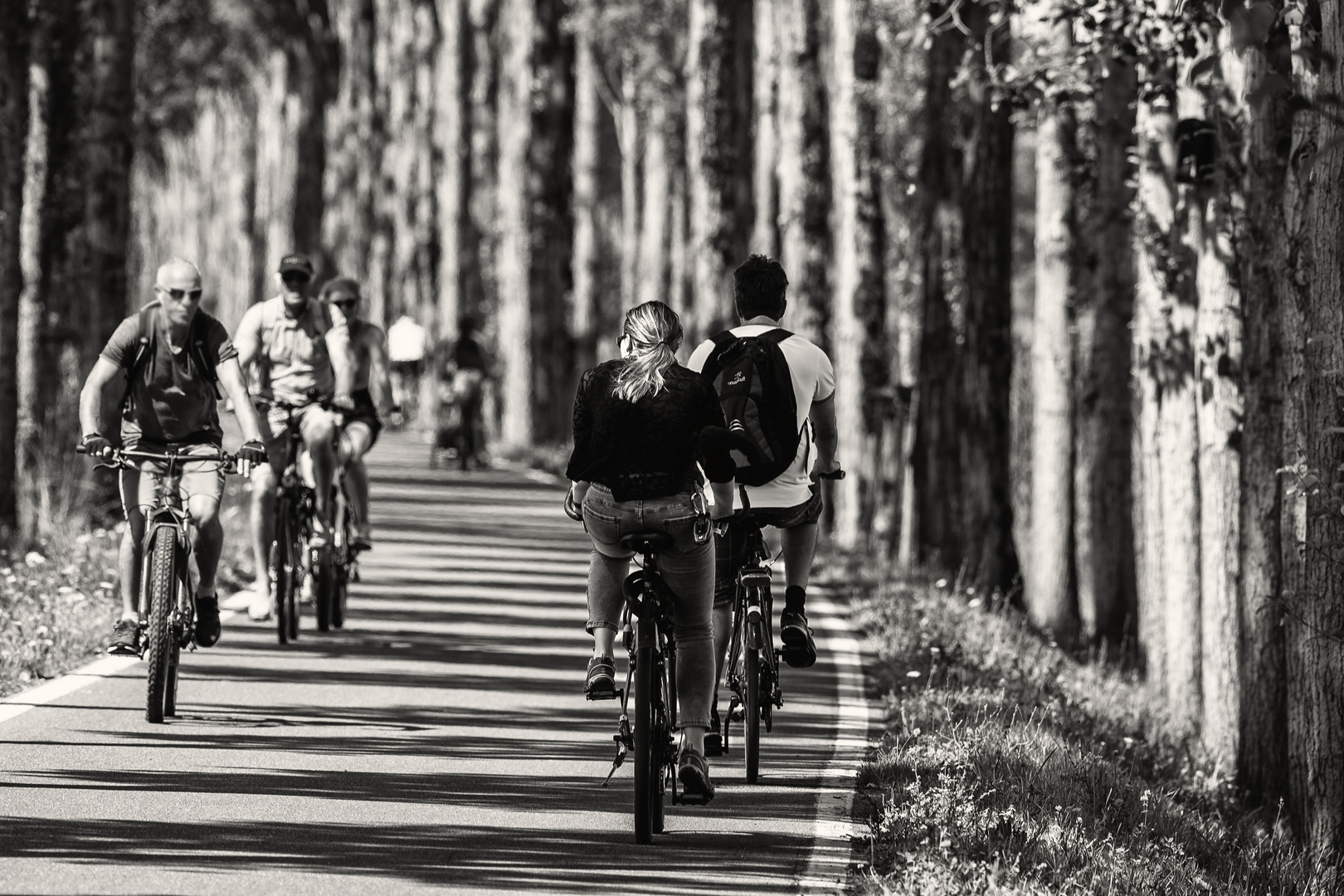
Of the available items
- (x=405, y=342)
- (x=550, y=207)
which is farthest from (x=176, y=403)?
(x=550, y=207)

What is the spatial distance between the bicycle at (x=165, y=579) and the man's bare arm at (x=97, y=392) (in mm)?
140

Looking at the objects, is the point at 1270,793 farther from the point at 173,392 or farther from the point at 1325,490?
the point at 173,392

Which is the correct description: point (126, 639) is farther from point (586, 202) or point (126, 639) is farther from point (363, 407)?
point (586, 202)

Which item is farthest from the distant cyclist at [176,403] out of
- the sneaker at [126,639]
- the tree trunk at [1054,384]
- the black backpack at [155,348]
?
the tree trunk at [1054,384]

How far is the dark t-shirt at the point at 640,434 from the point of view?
8375 mm

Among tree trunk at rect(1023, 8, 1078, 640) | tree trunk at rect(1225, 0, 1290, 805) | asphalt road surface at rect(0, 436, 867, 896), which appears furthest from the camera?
tree trunk at rect(1023, 8, 1078, 640)

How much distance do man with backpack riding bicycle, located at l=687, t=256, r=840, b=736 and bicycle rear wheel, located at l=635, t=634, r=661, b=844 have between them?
1.24 meters

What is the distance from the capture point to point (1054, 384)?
Result: 20.1 metres

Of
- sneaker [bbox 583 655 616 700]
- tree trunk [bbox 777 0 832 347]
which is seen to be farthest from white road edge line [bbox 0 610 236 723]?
tree trunk [bbox 777 0 832 347]

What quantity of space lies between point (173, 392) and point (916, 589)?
7.46 meters

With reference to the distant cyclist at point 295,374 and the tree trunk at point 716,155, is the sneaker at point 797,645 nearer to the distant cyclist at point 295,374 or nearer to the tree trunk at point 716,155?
the distant cyclist at point 295,374

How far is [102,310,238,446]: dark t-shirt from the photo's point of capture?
1103cm

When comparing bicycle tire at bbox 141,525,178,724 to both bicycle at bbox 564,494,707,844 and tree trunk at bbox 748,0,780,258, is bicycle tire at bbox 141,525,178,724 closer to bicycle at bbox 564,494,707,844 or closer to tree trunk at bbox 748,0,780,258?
bicycle at bbox 564,494,707,844

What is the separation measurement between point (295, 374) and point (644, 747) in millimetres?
6421
